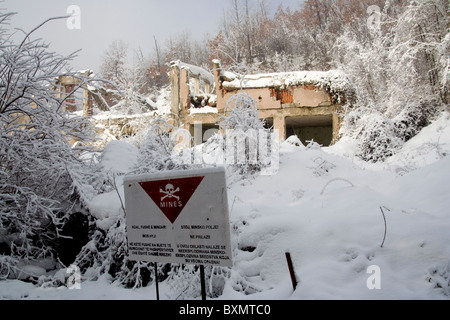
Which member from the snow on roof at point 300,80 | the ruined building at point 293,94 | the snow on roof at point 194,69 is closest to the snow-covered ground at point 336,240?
the ruined building at point 293,94

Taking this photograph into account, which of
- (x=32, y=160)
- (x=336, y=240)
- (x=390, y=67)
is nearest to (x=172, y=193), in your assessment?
(x=336, y=240)

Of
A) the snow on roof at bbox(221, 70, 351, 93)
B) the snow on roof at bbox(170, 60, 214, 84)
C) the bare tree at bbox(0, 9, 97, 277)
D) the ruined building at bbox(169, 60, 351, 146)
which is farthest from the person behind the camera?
the snow on roof at bbox(170, 60, 214, 84)

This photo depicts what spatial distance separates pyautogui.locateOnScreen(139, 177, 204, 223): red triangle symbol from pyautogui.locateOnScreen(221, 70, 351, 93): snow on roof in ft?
36.1

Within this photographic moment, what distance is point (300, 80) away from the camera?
13.1m

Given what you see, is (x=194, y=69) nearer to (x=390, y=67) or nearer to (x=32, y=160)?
(x=390, y=67)

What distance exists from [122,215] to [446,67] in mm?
9226

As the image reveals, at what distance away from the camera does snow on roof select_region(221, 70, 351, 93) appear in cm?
1278

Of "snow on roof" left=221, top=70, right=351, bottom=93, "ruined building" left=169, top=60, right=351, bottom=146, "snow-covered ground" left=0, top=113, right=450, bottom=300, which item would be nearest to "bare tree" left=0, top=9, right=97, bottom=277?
"snow-covered ground" left=0, top=113, right=450, bottom=300

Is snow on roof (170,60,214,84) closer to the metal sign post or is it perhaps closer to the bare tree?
the bare tree

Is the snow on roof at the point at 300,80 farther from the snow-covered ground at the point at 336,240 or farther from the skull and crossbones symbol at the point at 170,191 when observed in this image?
the skull and crossbones symbol at the point at 170,191

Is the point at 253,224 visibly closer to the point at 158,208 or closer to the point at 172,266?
the point at 172,266

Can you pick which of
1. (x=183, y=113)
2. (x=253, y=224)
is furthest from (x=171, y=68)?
(x=253, y=224)

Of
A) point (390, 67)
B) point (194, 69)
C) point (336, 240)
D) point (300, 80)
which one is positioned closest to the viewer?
point (336, 240)
